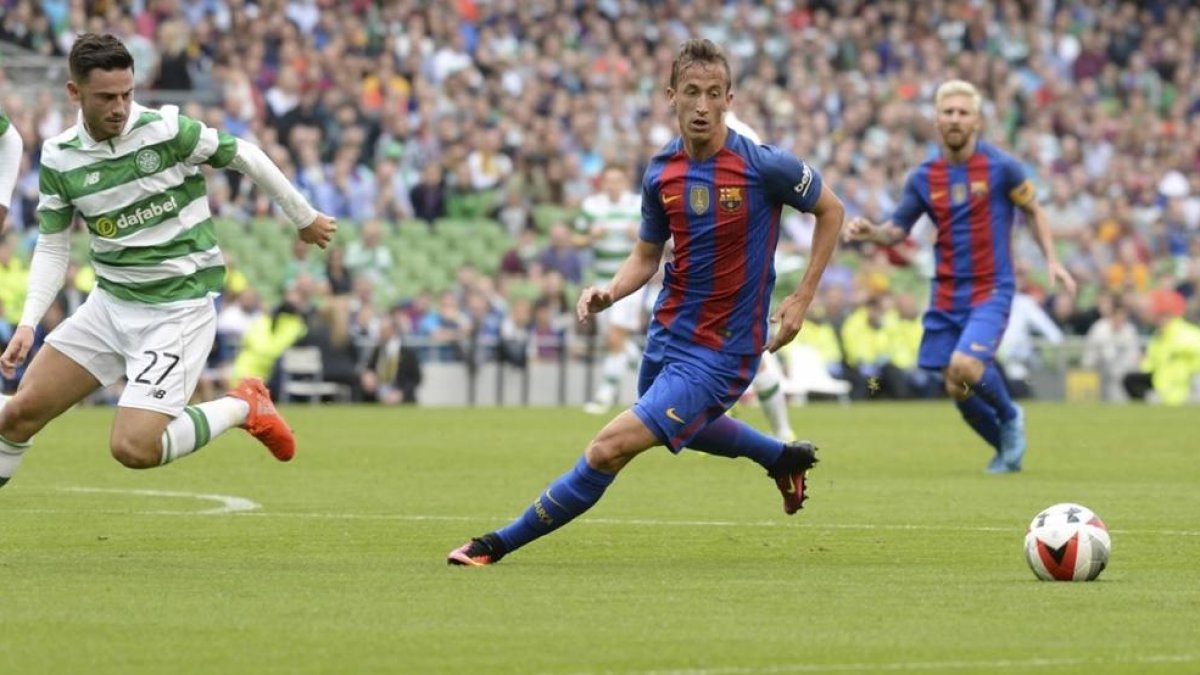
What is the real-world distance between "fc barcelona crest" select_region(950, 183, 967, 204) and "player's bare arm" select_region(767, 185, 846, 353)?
594 cm

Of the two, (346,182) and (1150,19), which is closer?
(346,182)

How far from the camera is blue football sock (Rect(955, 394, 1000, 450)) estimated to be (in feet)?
51.3

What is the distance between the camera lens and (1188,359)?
1177 inches

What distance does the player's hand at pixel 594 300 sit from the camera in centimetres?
953

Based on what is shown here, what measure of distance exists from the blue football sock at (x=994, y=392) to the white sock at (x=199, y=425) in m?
6.10

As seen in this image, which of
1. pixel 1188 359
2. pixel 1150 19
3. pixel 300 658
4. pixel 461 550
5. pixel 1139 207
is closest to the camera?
pixel 300 658

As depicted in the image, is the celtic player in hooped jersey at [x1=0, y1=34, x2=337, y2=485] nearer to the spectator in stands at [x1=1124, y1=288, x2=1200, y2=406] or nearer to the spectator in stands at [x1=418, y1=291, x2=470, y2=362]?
the spectator in stands at [x1=418, y1=291, x2=470, y2=362]

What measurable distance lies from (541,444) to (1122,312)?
13.6 metres

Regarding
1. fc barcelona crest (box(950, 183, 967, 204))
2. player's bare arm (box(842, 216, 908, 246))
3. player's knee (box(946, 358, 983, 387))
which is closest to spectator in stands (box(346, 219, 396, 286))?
fc barcelona crest (box(950, 183, 967, 204))

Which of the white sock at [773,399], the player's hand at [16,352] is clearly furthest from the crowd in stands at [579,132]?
the player's hand at [16,352]

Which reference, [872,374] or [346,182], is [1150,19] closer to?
[872,374]

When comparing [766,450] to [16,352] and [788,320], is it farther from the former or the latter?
[16,352]

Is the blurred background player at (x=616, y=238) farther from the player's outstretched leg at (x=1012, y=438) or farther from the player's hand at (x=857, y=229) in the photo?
the player's hand at (x=857, y=229)

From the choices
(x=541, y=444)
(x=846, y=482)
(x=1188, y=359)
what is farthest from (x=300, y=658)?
(x=1188, y=359)
